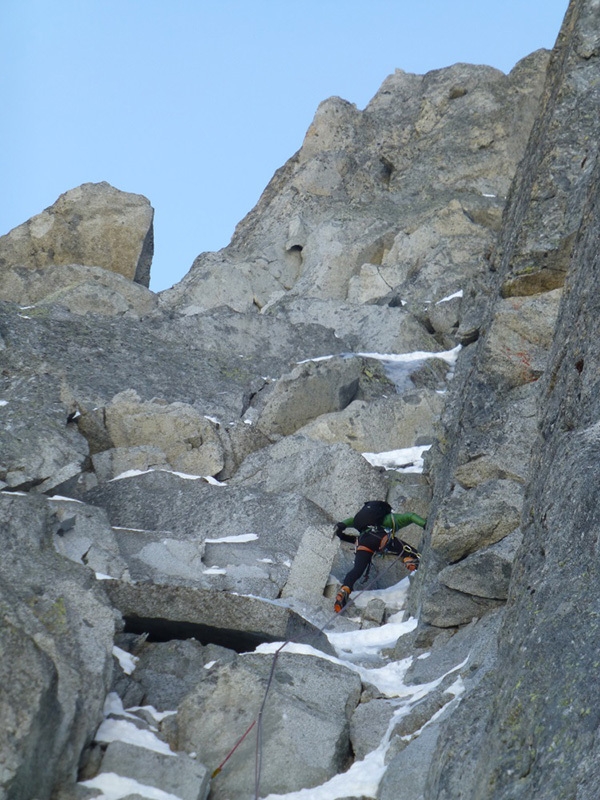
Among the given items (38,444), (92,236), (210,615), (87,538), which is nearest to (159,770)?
(210,615)

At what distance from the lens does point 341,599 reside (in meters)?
15.2

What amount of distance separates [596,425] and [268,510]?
1006cm

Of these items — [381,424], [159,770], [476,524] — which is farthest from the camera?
[381,424]

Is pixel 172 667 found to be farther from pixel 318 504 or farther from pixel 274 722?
pixel 318 504

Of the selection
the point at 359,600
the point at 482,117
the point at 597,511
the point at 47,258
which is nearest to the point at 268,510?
the point at 359,600

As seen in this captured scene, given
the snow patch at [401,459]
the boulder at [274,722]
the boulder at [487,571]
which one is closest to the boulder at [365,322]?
the snow patch at [401,459]

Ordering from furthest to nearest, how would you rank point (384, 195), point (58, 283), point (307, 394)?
point (384, 195)
point (58, 283)
point (307, 394)

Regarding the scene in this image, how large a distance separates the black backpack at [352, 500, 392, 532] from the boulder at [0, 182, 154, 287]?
2142cm

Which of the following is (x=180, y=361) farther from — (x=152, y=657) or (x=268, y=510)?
(x=152, y=657)

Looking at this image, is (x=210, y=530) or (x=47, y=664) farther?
(x=210, y=530)

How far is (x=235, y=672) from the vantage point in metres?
10.8

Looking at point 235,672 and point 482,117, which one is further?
point 482,117

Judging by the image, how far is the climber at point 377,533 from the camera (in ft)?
53.1

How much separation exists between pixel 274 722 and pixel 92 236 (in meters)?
28.0
